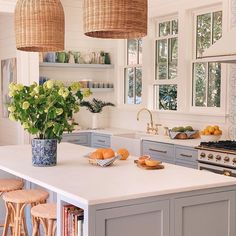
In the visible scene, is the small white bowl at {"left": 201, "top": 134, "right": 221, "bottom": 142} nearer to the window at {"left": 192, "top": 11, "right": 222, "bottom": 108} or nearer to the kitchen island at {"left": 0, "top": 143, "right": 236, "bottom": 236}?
the window at {"left": 192, "top": 11, "right": 222, "bottom": 108}

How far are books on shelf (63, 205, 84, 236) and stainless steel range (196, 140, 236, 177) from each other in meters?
2.20

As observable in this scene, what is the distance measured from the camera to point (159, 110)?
260 inches

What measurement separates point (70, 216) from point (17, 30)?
1.60m

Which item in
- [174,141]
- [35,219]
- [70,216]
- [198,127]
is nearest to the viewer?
[70,216]

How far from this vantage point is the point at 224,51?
4.68m

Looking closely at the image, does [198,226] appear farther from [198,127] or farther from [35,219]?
[198,127]

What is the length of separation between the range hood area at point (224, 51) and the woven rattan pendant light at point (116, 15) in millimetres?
1973

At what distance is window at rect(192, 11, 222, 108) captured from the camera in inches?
229

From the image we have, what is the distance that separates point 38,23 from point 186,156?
7.90 ft

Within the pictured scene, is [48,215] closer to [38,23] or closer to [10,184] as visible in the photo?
[10,184]

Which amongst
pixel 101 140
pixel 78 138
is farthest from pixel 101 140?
pixel 78 138

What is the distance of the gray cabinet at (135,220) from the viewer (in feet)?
8.00

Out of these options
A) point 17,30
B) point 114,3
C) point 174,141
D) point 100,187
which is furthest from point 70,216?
point 174,141

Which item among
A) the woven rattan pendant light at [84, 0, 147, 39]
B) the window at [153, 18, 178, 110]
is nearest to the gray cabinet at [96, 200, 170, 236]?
the woven rattan pendant light at [84, 0, 147, 39]
